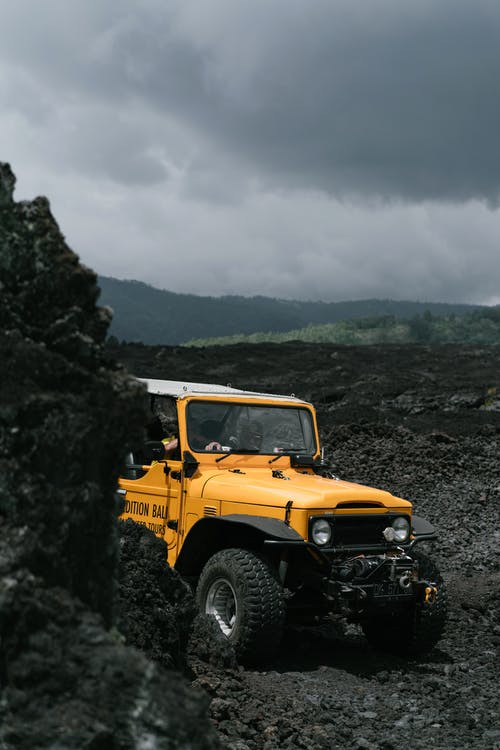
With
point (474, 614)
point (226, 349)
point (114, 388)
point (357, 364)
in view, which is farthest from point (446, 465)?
point (226, 349)

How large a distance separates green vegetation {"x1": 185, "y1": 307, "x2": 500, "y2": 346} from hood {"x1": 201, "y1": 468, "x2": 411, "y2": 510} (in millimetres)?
72401

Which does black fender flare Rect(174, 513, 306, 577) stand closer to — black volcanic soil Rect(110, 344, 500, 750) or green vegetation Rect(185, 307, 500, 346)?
black volcanic soil Rect(110, 344, 500, 750)

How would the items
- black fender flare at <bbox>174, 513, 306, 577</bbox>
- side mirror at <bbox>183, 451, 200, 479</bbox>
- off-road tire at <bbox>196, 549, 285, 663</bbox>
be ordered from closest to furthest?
off-road tire at <bbox>196, 549, 285, 663</bbox>, black fender flare at <bbox>174, 513, 306, 577</bbox>, side mirror at <bbox>183, 451, 200, 479</bbox>

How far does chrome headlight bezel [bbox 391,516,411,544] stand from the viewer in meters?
6.95

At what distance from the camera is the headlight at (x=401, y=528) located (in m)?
6.95

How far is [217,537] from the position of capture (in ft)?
23.3

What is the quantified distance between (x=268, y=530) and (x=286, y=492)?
0.45m

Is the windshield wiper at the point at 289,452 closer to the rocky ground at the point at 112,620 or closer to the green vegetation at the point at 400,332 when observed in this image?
the rocky ground at the point at 112,620

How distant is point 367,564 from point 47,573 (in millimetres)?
4602

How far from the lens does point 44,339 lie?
8.05 feet

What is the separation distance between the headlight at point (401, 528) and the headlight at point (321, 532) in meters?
0.74

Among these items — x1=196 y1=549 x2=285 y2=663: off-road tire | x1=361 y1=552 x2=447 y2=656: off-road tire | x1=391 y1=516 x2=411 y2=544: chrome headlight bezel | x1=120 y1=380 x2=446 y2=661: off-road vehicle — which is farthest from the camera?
x1=391 y1=516 x2=411 y2=544: chrome headlight bezel

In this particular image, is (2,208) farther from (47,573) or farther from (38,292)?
(47,573)

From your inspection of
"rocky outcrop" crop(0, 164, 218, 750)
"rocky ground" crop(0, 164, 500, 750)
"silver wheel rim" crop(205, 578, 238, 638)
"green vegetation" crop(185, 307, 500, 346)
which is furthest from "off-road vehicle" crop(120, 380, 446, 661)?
"green vegetation" crop(185, 307, 500, 346)
